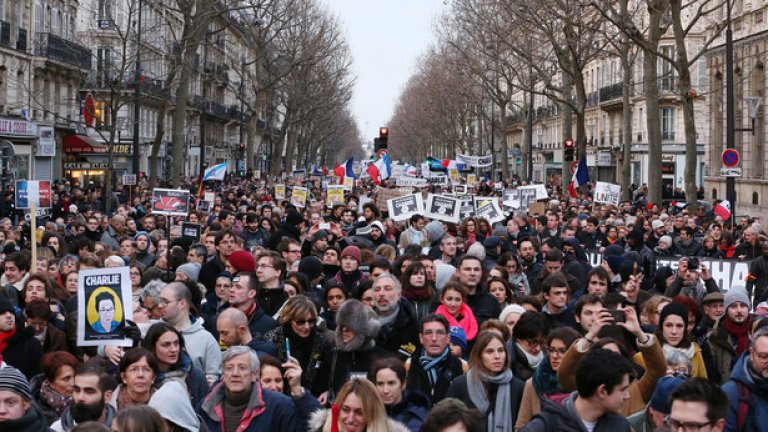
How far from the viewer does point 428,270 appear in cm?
1066

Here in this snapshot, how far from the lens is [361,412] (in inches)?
219

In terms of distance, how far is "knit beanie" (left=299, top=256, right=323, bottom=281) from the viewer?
11.5 meters

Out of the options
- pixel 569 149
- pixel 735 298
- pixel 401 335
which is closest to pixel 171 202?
pixel 401 335

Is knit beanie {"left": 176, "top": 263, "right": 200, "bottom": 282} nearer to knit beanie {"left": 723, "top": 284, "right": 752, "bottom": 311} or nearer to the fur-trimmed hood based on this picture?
knit beanie {"left": 723, "top": 284, "right": 752, "bottom": 311}

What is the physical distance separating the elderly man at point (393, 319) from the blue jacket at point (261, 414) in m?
1.85

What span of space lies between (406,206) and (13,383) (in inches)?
504

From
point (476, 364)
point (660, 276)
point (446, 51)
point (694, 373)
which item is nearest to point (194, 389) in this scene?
point (476, 364)

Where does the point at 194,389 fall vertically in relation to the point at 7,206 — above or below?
below

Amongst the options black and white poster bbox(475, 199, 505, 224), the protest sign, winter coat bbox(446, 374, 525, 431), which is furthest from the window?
winter coat bbox(446, 374, 525, 431)

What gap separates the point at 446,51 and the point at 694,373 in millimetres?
57910

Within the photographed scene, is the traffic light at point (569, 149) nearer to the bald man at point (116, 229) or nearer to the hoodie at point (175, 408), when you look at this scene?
the bald man at point (116, 229)

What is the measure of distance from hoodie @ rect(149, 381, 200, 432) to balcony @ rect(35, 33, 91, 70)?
38544 millimetres

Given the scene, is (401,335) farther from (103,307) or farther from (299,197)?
(299,197)

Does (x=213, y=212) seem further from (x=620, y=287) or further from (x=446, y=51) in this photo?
(x=446, y=51)
